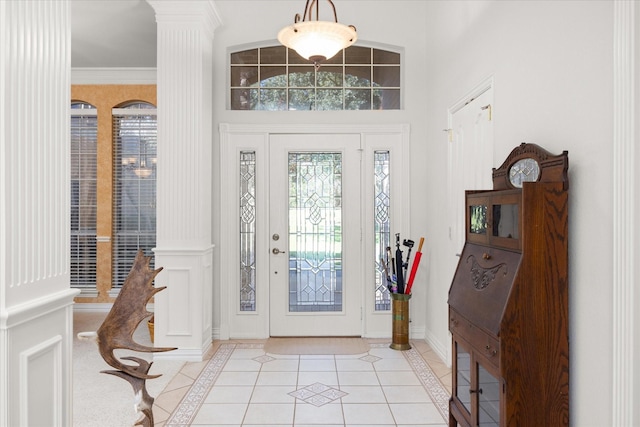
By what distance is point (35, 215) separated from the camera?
167cm

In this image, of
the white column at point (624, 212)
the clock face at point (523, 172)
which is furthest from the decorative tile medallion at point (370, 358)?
the white column at point (624, 212)

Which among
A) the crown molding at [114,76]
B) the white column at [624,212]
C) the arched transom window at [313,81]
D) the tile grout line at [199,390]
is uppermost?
the crown molding at [114,76]

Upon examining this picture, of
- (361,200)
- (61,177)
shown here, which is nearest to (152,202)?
(361,200)

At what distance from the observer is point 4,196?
59.7 inches

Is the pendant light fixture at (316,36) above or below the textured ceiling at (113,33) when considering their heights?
below

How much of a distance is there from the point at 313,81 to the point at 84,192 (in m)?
3.44

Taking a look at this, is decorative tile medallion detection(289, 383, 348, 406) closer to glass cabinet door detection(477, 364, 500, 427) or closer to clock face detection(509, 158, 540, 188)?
glass cabinet door detection(477, 364, 500, 427)

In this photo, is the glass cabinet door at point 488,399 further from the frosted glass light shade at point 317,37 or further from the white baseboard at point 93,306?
the white baseboard at point 93,306

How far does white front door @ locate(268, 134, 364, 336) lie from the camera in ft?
15.8

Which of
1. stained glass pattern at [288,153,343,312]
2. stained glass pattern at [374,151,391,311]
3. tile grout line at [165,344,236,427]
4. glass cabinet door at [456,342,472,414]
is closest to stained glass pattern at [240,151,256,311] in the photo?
stained glass pattern at [288,153,343,312]

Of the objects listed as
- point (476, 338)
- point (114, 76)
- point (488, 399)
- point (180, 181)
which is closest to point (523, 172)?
point (476, 338)

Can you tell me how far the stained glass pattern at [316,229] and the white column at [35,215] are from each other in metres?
3.03

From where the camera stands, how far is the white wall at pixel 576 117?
74.0 inches

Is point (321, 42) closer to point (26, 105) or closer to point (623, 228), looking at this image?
point (26, 105)
